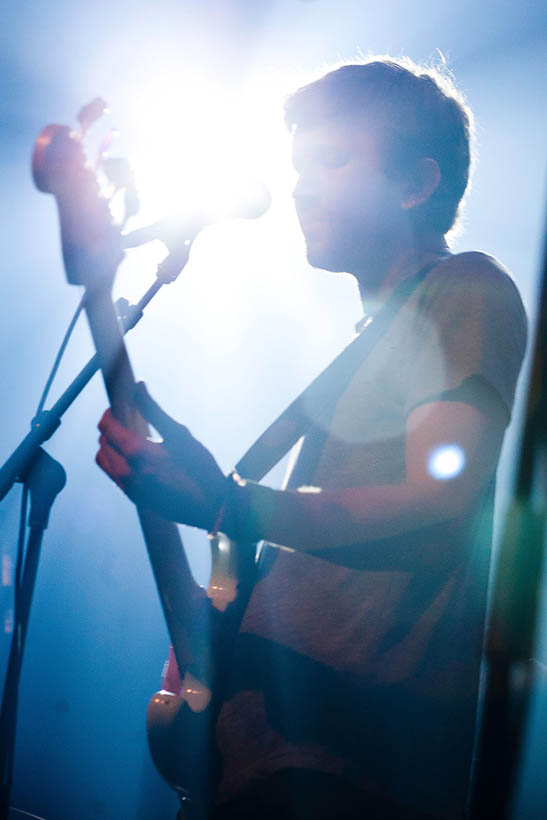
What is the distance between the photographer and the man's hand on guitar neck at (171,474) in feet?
2.44

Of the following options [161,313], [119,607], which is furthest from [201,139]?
[119,607]

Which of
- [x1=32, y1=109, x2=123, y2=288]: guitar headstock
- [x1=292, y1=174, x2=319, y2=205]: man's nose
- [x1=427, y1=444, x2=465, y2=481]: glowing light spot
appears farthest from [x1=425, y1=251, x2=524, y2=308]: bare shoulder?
[x1=32, y1=109, x2=123, y2=288]: guitar headstock

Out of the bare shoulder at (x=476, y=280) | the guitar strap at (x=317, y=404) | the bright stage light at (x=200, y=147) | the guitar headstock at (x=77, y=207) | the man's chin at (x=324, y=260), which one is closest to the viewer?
the guitar headstock at (x=77, y=207)

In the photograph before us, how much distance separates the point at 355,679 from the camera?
33.7 inches

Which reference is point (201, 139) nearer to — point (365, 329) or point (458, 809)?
point (365, 329)

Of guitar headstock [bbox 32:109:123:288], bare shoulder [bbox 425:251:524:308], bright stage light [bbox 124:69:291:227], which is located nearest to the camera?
guitar headstock [bbox 32:109:123:288]

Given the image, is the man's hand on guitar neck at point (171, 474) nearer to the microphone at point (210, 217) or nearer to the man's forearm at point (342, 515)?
the man's forearm at point (342, 515)

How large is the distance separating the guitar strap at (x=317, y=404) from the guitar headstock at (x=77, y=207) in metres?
0.45

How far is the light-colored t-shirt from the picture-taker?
82cm

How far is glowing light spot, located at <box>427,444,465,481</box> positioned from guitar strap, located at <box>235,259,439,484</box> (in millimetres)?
335

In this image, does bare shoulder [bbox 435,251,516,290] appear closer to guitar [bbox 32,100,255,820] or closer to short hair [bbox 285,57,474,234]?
short hair [bbox 285,57,474,234]

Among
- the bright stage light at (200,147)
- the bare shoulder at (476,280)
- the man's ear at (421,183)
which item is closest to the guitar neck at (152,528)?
the bright stage light at (200,147)

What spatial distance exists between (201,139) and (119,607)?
3233mm

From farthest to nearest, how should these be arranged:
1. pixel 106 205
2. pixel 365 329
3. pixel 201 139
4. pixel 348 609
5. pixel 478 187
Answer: pixel 478 187, pixel 201 139, pixel 365 329, pixel 348 609, pixel 106 205
